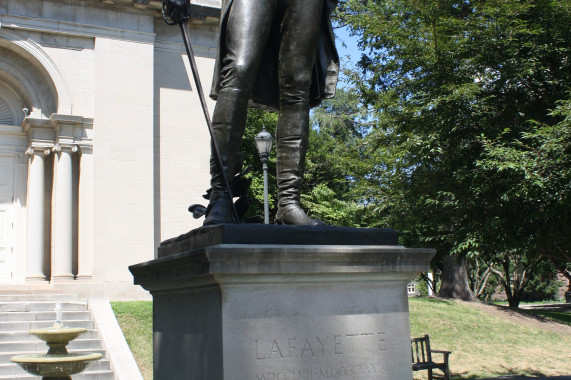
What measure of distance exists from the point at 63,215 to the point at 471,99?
11760 millimetres

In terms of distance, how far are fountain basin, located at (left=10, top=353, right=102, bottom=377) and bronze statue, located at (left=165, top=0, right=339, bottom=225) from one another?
5.33m

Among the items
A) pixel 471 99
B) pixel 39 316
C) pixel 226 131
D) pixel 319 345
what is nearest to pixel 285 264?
pixel 319 345

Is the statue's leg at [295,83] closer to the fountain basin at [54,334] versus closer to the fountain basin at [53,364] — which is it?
the fountain basin at [53,364]

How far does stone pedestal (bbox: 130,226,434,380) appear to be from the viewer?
11.0 feet

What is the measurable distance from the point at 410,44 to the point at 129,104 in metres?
9.50

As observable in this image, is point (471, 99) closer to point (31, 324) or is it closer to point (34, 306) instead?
point (31, 324)

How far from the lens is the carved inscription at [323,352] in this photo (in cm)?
339

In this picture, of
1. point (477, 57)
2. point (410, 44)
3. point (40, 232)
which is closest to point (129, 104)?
point (40, 232)

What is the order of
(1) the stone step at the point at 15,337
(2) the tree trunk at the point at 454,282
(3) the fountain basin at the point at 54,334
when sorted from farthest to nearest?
(2) the tree trunk at the point at 454,282
(1) the stone step at the point at 15,337
(3) the fountain basin at the point at 54,334

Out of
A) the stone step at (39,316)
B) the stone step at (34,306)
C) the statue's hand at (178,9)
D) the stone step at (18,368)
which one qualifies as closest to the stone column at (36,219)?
the stone step at (34,306)

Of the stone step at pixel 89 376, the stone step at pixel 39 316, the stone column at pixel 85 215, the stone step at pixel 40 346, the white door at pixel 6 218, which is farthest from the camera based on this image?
the white door at pixel 6 218

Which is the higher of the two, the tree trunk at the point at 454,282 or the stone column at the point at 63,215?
the stone column at the point at 63,215

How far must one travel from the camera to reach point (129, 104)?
61.7 feet

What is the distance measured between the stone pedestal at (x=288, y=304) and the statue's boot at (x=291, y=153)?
1.83ft
